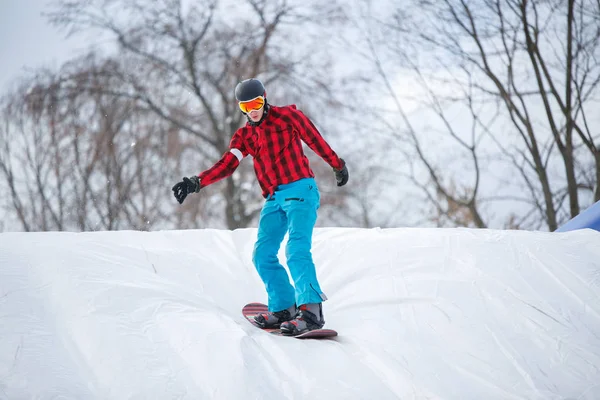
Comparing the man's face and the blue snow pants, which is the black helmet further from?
the blue snow pants

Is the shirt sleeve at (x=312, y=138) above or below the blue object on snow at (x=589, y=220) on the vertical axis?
above

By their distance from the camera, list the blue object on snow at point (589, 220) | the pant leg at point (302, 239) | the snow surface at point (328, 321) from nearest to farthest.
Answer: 1. the snow surface at point (328, 321)
2. the pant leg at point (302, 239)
3. the blue object on snow at point (589, 220)

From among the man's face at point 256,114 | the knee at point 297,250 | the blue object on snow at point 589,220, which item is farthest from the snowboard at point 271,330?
the blue object on snow at point 589,220

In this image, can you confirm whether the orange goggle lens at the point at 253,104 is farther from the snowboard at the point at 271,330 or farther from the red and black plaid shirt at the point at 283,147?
the snowboard at the point at 271,330

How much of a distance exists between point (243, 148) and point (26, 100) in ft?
20.4

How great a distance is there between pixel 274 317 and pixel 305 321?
24 centimetres

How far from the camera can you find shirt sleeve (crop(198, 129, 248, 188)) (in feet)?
8.83

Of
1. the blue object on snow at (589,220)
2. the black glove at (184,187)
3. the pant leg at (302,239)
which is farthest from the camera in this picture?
the blue object on snow at (589,220)

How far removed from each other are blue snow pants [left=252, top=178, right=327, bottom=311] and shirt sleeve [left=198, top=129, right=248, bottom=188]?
10.3 inches

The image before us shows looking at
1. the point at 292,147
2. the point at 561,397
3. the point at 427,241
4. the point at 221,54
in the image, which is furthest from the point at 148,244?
the point at 221,54

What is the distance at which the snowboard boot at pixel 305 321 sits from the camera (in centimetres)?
228

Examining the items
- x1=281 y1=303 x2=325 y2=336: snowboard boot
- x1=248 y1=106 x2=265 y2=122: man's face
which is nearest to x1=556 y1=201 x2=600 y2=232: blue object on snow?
x1=281 y1=303 x2=325 y2=336: snowboard boot

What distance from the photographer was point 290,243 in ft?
8.09

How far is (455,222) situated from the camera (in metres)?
8.84
